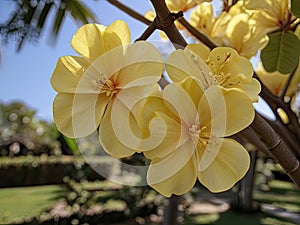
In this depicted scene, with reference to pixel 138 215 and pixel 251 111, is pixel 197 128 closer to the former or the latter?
pixel 251 111

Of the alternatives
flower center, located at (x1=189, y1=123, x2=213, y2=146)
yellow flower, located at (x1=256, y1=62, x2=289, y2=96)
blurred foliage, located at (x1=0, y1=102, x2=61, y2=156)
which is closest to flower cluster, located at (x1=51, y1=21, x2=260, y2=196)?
flower center, located at (x1=189, y1=123, x2=213, y2=146)

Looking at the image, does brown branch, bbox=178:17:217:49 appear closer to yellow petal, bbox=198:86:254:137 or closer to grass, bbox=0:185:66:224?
yellow petal, bbox=198:86:254:137

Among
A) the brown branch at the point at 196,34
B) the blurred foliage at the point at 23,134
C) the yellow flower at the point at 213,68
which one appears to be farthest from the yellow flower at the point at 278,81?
the blurred foliage at the point at 23,134

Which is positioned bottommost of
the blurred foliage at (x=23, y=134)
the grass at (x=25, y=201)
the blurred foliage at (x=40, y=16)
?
the blurred foliage at (x=23, y=134)

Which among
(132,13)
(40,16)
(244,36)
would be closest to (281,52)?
(244,36)

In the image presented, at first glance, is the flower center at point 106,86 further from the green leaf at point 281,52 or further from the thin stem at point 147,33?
the green leaf at point 281,52

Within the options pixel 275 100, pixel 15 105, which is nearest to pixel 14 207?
pixel 275 100
